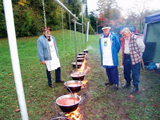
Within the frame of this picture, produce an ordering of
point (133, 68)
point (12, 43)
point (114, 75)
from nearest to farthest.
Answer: point (12, 43) < point (133, 68) < point (114, 75)

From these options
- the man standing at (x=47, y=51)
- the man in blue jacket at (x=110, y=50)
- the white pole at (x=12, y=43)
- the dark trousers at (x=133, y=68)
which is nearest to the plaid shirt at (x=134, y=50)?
the dark trousers at (x=133, y=68)

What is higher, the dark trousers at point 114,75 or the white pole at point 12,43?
the white pole at point 12,43

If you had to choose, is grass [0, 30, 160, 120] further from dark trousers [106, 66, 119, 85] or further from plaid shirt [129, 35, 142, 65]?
plaid shirt [129, 35, 142, 65]

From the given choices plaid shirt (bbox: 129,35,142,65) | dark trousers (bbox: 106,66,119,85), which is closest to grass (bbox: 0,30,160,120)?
dark trousers (bbox: 106,66,119,85)

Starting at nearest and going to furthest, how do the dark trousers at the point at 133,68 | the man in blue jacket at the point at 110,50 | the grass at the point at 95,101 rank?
the grass at the point at 95,101 < the dark trousers at the point at 133,68 < the man in blue jacket at the point at 110,50

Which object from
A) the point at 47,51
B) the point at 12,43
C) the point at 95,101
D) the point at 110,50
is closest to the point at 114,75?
the point at 110,50

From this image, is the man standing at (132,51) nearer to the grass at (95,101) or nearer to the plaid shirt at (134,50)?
the plaid shirt at (134,50)

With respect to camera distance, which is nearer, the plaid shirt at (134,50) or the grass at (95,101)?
the grass at (95,101)

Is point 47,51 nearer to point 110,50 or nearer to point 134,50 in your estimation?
point 110,50

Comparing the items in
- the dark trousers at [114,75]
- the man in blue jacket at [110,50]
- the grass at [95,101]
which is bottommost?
the grass at [95,101]

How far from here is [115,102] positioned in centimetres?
337

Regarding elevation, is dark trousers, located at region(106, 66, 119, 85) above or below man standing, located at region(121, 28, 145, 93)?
below

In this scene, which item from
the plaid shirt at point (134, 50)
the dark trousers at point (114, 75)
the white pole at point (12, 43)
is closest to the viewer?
the white pole at point (12, 43)

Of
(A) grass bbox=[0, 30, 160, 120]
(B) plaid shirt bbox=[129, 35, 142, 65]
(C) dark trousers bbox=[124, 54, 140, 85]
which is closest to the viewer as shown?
(A) grass bbox=[0, 30, 160, 120]
